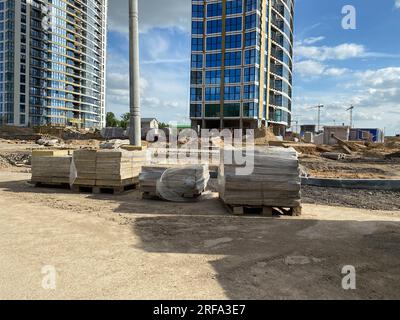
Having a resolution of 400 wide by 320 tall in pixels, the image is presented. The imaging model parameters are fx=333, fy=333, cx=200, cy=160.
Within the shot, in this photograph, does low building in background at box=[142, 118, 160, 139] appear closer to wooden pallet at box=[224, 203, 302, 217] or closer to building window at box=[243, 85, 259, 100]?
building window at box=[243, 85, 259, 100]

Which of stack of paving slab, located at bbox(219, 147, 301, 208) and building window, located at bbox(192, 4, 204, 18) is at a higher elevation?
building window, located at bbox(192, 4, 204, 18)

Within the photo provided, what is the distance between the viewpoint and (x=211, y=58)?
172 feet

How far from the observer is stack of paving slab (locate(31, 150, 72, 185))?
1047cm

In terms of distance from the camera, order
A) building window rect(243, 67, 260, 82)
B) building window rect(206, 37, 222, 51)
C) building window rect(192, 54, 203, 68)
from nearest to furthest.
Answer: building window rect(243, 67, 260, 82)
building window rect(206, 37, 222, 51)
building window rect(192, 54, 203, 68)

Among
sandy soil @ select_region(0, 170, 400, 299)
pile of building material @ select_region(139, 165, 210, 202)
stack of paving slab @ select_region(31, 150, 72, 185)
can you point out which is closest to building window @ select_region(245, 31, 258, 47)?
stack of paving slab @ select_region(31, 150, 72, 185)

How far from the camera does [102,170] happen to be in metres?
9.83

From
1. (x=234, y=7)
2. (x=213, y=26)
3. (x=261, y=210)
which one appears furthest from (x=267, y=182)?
(x=234, y=7)

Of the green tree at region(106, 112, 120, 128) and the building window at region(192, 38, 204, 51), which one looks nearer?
the building window at region(192, 38, 204, 51)

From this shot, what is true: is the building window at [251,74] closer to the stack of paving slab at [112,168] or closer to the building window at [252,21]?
the building window at [252,21]

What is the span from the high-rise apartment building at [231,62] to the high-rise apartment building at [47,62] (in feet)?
147

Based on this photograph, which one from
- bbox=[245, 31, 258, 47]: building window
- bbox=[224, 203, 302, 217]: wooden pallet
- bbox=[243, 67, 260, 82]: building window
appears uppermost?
bbox=[245, 31, 258, 47]: building window

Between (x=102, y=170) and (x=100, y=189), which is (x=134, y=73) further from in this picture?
(x=100, y=189)

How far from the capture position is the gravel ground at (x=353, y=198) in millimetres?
8680

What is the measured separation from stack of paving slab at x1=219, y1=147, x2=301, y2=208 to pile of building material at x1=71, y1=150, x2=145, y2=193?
372cm
